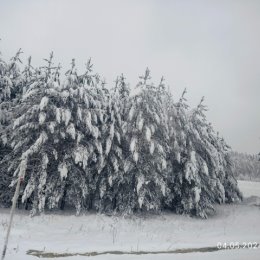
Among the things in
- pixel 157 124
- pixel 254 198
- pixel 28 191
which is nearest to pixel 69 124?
pixel 28 191

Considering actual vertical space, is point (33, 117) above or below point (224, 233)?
above

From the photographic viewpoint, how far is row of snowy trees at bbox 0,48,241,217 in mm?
22516

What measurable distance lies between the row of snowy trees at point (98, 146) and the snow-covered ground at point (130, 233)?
1.27 m

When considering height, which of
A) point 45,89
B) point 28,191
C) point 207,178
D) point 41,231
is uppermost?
point 45,89

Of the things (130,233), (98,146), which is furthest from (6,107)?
(130,233)

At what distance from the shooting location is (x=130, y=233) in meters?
19.4

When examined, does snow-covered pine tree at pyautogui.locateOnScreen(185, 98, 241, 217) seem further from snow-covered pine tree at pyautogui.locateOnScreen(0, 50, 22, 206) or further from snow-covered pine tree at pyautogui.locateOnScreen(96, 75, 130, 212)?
snow-covered pine tree at pyautogui.locateOnScreen(0, 50, 22, 206)

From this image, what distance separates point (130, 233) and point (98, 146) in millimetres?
6578

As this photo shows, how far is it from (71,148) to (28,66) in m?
8.20

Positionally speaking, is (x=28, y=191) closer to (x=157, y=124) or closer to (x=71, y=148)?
(x=71, y=148)

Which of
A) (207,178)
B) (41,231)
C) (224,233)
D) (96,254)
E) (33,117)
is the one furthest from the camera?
(207,178)

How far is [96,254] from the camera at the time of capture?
12844mm

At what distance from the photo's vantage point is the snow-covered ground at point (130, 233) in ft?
44.0

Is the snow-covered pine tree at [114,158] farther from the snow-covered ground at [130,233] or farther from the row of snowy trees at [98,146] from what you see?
the snow-covered ground at [130,233]
